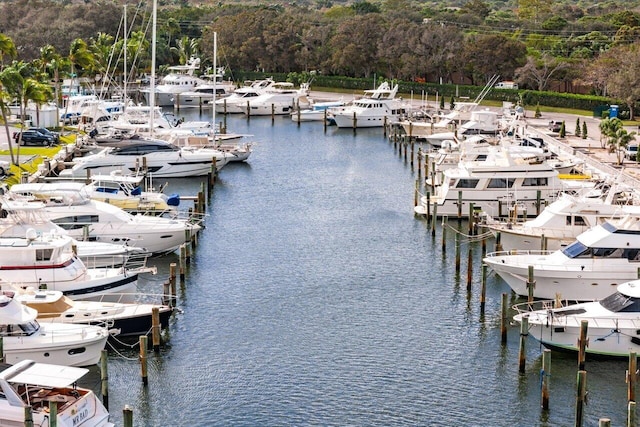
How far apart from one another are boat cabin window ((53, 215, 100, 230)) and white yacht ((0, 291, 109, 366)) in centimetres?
1623

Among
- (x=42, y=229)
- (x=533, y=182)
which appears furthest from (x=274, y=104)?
(x=42, y=229)

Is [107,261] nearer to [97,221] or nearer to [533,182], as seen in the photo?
[97,221]

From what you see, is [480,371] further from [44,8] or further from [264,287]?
[44,8]

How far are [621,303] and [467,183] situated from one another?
2612 cm

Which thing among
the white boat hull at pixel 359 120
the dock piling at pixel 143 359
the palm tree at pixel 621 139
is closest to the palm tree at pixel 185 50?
the white boat hull at pixel 359 120

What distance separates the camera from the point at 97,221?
6166 cm

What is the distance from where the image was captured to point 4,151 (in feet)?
290

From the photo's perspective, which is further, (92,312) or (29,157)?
(29,157)

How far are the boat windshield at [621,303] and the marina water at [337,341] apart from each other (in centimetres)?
225

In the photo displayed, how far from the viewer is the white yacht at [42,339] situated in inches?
1714

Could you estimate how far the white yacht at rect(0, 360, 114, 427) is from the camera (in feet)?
121

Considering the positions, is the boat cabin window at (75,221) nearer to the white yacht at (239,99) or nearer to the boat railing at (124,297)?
the boat railing at (124,297)

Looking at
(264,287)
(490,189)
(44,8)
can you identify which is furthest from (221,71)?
(264,287)

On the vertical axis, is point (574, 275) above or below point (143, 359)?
above
